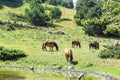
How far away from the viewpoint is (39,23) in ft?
325

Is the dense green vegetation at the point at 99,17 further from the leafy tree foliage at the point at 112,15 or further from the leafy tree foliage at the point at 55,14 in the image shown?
the leafy tree foliage at the point at 55,14

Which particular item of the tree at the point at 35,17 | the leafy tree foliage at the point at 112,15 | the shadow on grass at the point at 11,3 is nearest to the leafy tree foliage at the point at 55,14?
the shadow on grass at the point at 11,3

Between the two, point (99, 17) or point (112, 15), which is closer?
point (112, 15)

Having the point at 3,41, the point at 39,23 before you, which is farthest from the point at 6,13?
the point at 3,41

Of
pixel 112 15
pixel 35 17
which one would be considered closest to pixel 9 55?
pixel 112 15

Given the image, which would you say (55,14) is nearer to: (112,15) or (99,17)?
(99,17)

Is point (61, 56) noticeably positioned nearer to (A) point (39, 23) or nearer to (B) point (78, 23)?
(A) point (39, 23)

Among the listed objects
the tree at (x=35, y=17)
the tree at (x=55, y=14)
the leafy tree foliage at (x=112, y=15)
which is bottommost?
the tree at (x=55, y=14)

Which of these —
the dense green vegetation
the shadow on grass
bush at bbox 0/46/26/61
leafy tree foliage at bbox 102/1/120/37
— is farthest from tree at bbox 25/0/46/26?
leafy tree foliage at bbox 102/1/120/37

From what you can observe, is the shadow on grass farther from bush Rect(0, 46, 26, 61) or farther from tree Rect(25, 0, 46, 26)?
bush Rect(0, 46, 26, 61)

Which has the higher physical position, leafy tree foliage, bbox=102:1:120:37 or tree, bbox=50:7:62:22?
leafy tree foliage, bbox=102:1:120:37

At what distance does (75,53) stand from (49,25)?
52.1 m

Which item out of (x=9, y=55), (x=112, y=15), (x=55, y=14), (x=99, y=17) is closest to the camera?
(x=112, y=15)

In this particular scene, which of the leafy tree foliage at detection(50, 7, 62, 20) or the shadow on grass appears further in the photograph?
the shadow on grass
